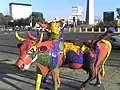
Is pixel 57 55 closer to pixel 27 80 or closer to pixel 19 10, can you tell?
pixel 27 80

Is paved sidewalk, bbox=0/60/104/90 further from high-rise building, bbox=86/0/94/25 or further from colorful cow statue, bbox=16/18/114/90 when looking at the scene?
high-rise building, bbox=86/0/94/25

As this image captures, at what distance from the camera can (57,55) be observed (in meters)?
7.80

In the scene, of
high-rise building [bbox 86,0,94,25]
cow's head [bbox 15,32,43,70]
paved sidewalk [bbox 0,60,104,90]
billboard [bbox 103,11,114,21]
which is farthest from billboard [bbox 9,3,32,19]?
cow's head [bbox 15,32,43,70]

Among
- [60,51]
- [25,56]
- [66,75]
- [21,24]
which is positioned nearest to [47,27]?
[60,51]

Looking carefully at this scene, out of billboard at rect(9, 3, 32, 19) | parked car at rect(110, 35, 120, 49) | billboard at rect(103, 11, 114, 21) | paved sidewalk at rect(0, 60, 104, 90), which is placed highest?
billboard at rect(9, 3, 32, 19)

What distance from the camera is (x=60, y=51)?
795 centimetres

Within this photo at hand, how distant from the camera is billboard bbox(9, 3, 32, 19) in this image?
498ft

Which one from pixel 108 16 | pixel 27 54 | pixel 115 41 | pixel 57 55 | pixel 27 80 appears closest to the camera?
pixel 27 54

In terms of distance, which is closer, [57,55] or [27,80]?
[57,55]

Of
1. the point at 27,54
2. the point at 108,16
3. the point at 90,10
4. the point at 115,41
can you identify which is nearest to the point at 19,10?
the point at 108,16

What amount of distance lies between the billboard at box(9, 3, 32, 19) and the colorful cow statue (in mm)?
142626

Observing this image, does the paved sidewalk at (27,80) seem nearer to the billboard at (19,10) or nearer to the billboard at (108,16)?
the billboard at (108,16)

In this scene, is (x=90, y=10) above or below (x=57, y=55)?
above

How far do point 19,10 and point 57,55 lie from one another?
152 meters
